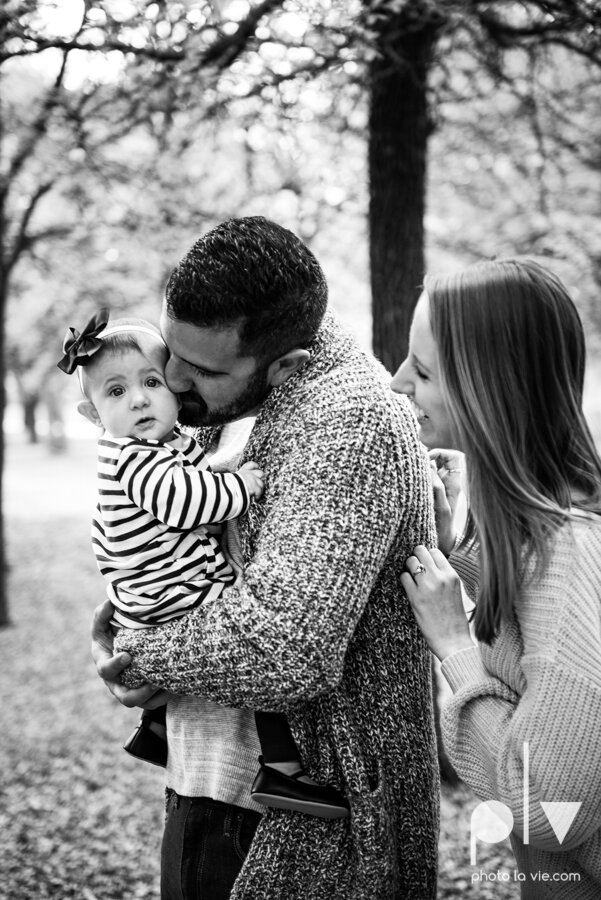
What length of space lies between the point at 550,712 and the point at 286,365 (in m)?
0.98

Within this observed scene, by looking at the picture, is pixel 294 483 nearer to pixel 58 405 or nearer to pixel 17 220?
pixel 17 220

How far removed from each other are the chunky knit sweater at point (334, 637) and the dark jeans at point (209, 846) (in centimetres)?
10

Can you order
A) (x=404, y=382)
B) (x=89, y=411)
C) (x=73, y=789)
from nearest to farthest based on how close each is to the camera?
(x=404, y=382) < (x=89, y=411) < (x=73, y=789)

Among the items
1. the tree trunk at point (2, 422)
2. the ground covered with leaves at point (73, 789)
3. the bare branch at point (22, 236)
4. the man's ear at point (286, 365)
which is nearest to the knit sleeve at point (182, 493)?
the man's ear at point (286, 365)

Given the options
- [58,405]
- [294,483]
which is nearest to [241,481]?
[294,483]

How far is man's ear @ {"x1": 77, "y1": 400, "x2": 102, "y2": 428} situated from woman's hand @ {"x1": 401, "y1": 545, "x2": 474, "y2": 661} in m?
1.06

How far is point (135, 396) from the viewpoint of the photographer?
205cm

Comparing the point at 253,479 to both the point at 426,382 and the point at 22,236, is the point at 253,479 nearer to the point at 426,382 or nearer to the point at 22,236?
the point at 426,382

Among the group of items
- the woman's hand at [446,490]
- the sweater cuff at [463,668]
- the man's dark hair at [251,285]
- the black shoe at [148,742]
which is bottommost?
the black shoe at [148,742]

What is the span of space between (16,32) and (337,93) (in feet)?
6.87

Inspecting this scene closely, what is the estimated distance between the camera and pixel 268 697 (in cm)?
160

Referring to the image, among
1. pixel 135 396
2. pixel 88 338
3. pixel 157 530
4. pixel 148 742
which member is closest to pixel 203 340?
pixel 135 396

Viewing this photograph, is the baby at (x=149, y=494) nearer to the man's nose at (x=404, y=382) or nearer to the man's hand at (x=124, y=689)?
the man's hand at (x=124, y=689)

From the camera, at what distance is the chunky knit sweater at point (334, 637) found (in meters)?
1.58
